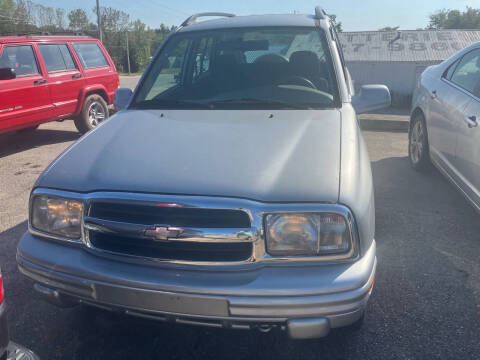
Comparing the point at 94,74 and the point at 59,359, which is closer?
the point at 59,359

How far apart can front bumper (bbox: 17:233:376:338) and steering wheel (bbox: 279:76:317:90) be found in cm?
153

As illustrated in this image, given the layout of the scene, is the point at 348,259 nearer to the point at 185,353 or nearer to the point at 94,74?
the point at 185,353

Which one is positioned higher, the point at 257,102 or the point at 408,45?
the point at 408,45

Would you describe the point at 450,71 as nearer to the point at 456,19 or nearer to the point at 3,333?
the point at 3,333

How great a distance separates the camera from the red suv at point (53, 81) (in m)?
6.24

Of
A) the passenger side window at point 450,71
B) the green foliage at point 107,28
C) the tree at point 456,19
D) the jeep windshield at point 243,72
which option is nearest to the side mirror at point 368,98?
the jeep windshield at point 243,72

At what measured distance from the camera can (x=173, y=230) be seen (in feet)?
6.01

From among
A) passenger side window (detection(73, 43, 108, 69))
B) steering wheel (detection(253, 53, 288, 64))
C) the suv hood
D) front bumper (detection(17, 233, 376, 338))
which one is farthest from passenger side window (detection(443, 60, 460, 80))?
passenger side window (detection(73, 43, 108, 69))

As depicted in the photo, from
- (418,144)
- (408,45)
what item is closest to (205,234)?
(418,144)

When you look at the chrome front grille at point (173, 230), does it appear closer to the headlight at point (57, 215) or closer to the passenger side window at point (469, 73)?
the headlight at point (57, 215)

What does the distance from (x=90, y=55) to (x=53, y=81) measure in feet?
4.28

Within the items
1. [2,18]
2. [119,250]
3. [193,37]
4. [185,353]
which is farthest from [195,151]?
[2,18]

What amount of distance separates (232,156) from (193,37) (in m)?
1.85

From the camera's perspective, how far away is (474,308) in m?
2.57
